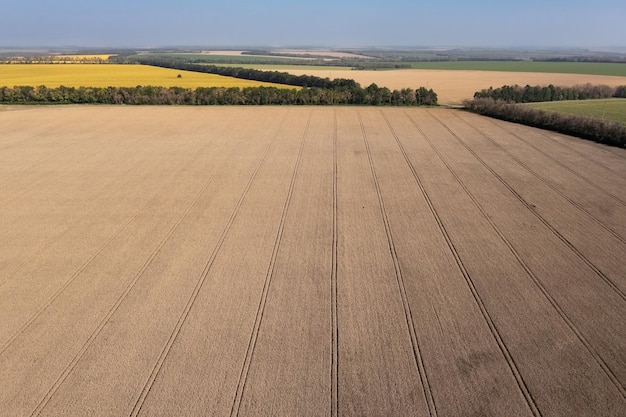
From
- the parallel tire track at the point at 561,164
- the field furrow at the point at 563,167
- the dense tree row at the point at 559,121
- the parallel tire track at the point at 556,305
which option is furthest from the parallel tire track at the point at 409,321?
the dense tree row at the point at 559,121

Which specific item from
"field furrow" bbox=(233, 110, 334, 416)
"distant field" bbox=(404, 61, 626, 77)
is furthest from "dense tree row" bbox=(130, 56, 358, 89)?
"distant field" bbox=(404, 61, 626, 77)

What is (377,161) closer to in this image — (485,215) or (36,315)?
(485,215)

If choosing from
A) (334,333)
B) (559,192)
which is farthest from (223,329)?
(559,192)

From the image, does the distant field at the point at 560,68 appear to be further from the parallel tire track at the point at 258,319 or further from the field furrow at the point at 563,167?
the parallel tire track at the point at 258,319

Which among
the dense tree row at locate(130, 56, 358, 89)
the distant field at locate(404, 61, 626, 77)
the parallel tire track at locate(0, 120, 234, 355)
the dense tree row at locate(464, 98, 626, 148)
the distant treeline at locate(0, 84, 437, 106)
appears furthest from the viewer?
the distant field at locate(404, 61, 626, 77)

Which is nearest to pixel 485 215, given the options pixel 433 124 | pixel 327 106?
pixel 433 124

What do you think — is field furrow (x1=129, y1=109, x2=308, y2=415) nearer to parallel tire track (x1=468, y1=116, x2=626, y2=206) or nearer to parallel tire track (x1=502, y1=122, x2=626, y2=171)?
parallel tire track (x1=468, y1=116, x2=626, y2=206)
